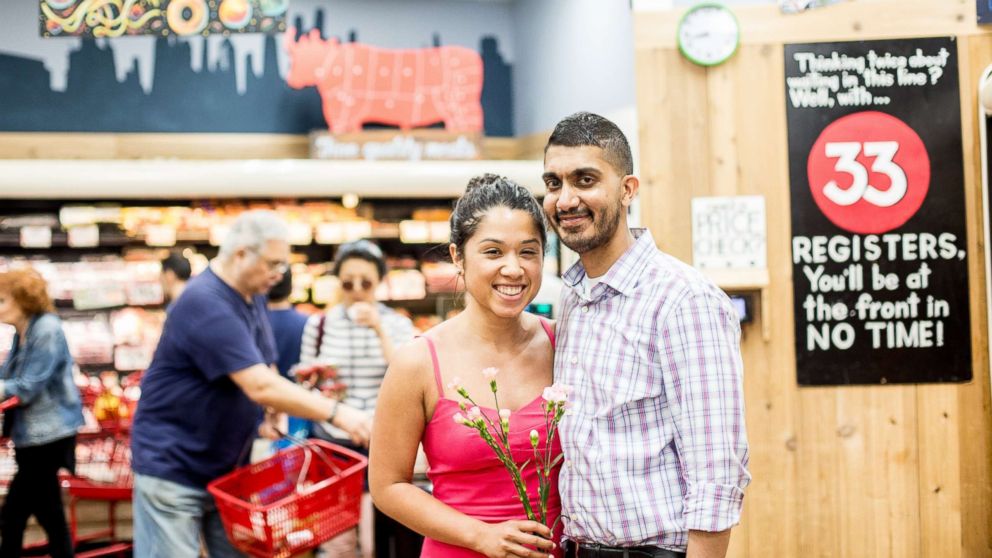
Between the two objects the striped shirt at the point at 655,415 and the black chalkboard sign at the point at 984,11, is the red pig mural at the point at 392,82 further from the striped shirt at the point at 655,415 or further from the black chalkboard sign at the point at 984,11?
the striped shirt at the point at 655,415

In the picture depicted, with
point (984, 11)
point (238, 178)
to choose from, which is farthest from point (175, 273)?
point (984, 11)

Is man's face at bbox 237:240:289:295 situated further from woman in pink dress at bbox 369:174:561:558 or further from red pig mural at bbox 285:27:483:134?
red pig mural at bbox 285:27:483:134

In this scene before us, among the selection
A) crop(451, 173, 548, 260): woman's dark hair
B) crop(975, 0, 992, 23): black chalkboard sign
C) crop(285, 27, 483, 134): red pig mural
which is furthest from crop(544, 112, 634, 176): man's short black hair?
crop(285, 27, 483, 134): red pig mural

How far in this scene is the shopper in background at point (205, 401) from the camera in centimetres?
292

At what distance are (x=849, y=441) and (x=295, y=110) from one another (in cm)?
599

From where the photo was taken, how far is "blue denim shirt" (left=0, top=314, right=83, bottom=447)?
14.4 feet

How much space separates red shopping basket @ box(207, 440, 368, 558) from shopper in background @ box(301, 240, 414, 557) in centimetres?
103

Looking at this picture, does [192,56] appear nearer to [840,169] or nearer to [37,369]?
[37,369]

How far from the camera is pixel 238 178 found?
686cm

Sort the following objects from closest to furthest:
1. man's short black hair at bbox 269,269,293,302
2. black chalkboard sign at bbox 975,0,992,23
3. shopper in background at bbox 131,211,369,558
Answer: shopper in background at bbox 131,211,369,558, black chalkboard sign at bbox 975,0,992,23, man's short black hair at bbox 269,269,293,302

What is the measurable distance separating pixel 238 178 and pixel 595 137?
18.1 ft

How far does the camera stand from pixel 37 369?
4.40 meters

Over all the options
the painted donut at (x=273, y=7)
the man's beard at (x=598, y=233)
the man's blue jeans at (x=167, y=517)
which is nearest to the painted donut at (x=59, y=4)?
the painted donut at (x=273, y=7)

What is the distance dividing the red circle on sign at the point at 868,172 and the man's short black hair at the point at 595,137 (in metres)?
1.69
